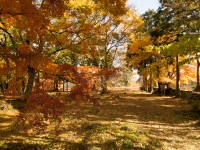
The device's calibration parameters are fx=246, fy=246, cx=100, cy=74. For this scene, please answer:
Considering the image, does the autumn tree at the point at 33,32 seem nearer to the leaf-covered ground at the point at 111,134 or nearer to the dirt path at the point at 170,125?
the leaf-covered ground at the point at 111,134

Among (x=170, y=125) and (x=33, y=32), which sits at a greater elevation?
(x=33, y=32)

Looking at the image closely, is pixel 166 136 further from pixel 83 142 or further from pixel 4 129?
pixel 4 129

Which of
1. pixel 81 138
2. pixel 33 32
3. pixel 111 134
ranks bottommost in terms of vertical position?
pixel 81 138

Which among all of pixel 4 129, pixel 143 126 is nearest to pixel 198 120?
pixel 143 126

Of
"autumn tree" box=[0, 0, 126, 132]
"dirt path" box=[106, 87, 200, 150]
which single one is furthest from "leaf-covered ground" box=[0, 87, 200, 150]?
"autumn tree" box=[0, 0, 126, 132]

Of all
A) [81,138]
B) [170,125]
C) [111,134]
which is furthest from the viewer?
[170,125]

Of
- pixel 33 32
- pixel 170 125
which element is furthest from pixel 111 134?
pixel 33 32

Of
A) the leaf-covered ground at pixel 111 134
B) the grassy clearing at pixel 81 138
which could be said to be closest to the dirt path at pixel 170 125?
the leaf-covered ground at pixel 111 134

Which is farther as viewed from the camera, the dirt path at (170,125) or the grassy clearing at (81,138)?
the dirt path at (170,125)

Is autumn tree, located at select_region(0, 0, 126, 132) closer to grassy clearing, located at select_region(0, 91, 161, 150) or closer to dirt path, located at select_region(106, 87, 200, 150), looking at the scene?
grassy clearing, located at select_region(0, 91, 161, 150)

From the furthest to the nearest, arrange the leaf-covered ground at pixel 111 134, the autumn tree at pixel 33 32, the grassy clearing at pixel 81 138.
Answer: the leaf-covered ground at pixel 111 134 → the grassy clearing at pixel 81 138 → the autumn tree at pixel 33 32

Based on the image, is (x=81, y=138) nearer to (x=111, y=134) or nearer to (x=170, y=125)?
(x=111, y=134)

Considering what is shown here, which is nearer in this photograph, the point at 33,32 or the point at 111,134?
the point at 33,32

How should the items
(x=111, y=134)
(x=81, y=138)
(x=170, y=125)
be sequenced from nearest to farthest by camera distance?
1. (x=81, y=138)
2. (x=111, y=134)
3. (x=170, y=125)
